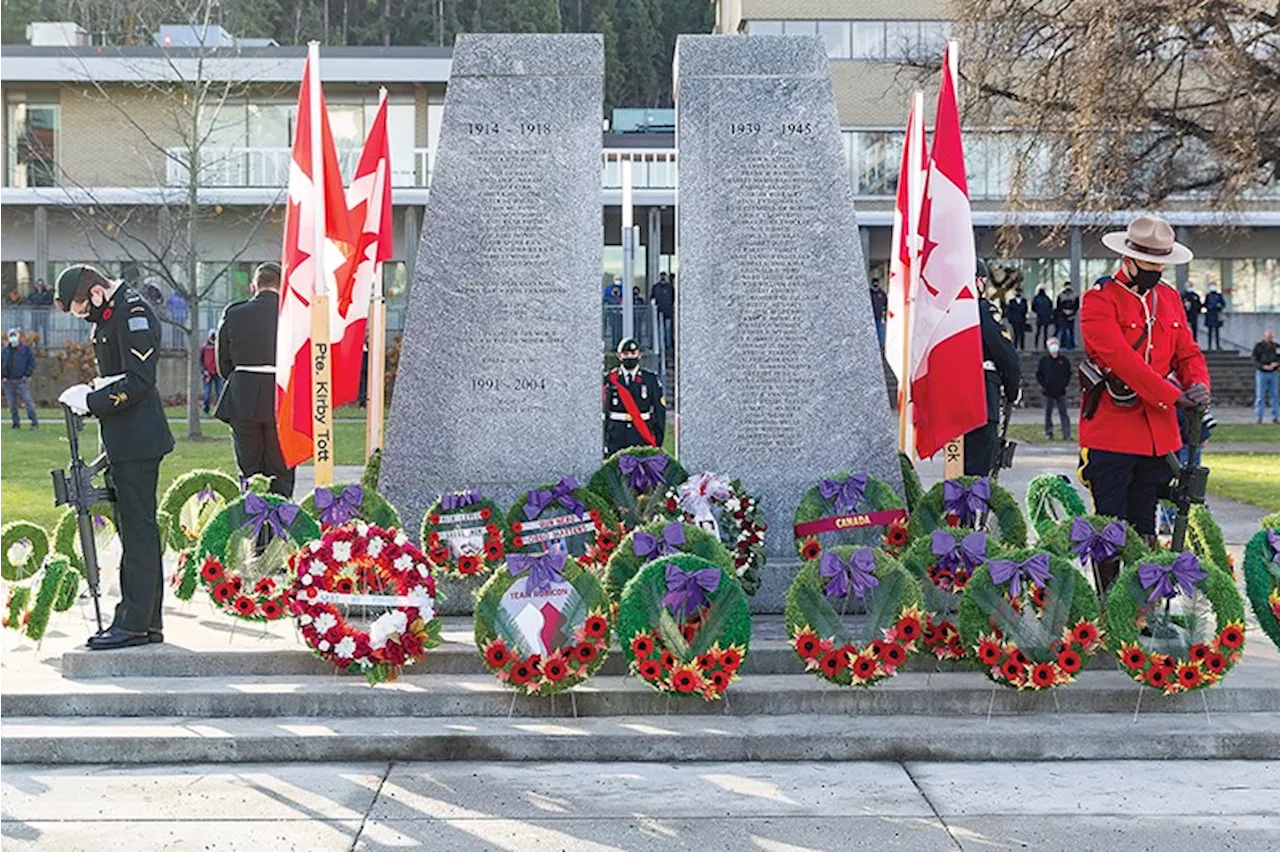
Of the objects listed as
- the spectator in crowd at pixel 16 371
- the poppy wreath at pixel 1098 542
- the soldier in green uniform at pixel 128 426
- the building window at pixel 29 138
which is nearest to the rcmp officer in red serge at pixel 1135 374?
the poppy wreath at pixel 1098 542

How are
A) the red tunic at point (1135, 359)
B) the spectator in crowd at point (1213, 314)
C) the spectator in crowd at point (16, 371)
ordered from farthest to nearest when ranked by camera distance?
the spectator in crowd at point (1213, 314)
the spectator in crowd at point (16, 371)
the red tunic at point (1135, 359)

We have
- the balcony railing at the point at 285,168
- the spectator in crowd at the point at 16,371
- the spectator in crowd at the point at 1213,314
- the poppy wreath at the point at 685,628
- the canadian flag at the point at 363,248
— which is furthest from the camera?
the balcony railing at the point at 285,168

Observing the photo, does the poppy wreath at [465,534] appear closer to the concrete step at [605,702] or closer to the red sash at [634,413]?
the concrete step at [605,702]

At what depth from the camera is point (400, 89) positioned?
47344mm

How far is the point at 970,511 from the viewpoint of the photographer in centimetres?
984

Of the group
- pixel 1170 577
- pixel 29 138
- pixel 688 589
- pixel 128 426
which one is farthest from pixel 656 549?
pixel 29 138

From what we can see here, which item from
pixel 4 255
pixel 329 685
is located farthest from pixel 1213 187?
pixel 4 255

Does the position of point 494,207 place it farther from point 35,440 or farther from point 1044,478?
point 35,440

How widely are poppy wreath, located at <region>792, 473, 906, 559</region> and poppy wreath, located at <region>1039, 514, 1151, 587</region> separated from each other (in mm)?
1141

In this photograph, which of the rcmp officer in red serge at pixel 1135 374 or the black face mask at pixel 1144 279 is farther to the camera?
the black face mask at pixel 1144 279

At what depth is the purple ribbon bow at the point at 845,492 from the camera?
382 inches

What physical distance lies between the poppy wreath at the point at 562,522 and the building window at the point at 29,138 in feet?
133

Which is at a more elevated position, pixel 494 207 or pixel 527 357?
pixel 494 207

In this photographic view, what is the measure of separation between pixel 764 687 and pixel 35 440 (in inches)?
903
